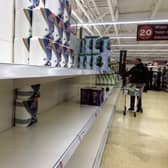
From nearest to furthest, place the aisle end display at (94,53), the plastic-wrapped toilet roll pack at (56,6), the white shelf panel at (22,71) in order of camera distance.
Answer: the white shelf panel at (22,71) < the plastic-wrapped toilet roll pack at (56,6) < the aisle end display at (94,53)

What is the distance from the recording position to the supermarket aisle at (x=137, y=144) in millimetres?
2659

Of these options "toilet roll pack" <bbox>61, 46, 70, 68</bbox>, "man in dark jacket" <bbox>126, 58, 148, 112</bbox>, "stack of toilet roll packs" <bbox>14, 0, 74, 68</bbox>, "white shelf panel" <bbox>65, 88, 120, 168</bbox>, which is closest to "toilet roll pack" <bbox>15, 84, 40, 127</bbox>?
"toilet roll pack" <bbox>61, 46, 70, 68</bbox>

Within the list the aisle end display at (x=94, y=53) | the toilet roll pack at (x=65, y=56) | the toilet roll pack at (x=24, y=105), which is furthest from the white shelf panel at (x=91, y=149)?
the toilet roll pack at (x=65, y=56)

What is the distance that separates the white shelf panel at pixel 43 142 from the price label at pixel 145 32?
5996 mm

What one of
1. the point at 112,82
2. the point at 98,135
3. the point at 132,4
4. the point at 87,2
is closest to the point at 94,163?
the point at 98,135

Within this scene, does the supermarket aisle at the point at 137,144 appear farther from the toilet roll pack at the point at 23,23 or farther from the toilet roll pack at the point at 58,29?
the toilet roll pack at the point at 23,23

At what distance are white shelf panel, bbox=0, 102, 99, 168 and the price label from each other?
6.00 meters

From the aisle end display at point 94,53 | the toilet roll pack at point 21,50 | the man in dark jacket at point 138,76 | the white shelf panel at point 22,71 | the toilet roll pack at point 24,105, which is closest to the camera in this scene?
the white shelf panel at point 22,71

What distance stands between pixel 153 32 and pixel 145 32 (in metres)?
0.31

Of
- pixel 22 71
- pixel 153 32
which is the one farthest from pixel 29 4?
pixel 153 32

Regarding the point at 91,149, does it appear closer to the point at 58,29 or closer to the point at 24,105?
the point at 24,105

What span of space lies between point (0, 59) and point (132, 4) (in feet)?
22.6

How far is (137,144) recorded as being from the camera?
3369 millimetres

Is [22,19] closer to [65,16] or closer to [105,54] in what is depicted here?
[65,16]
